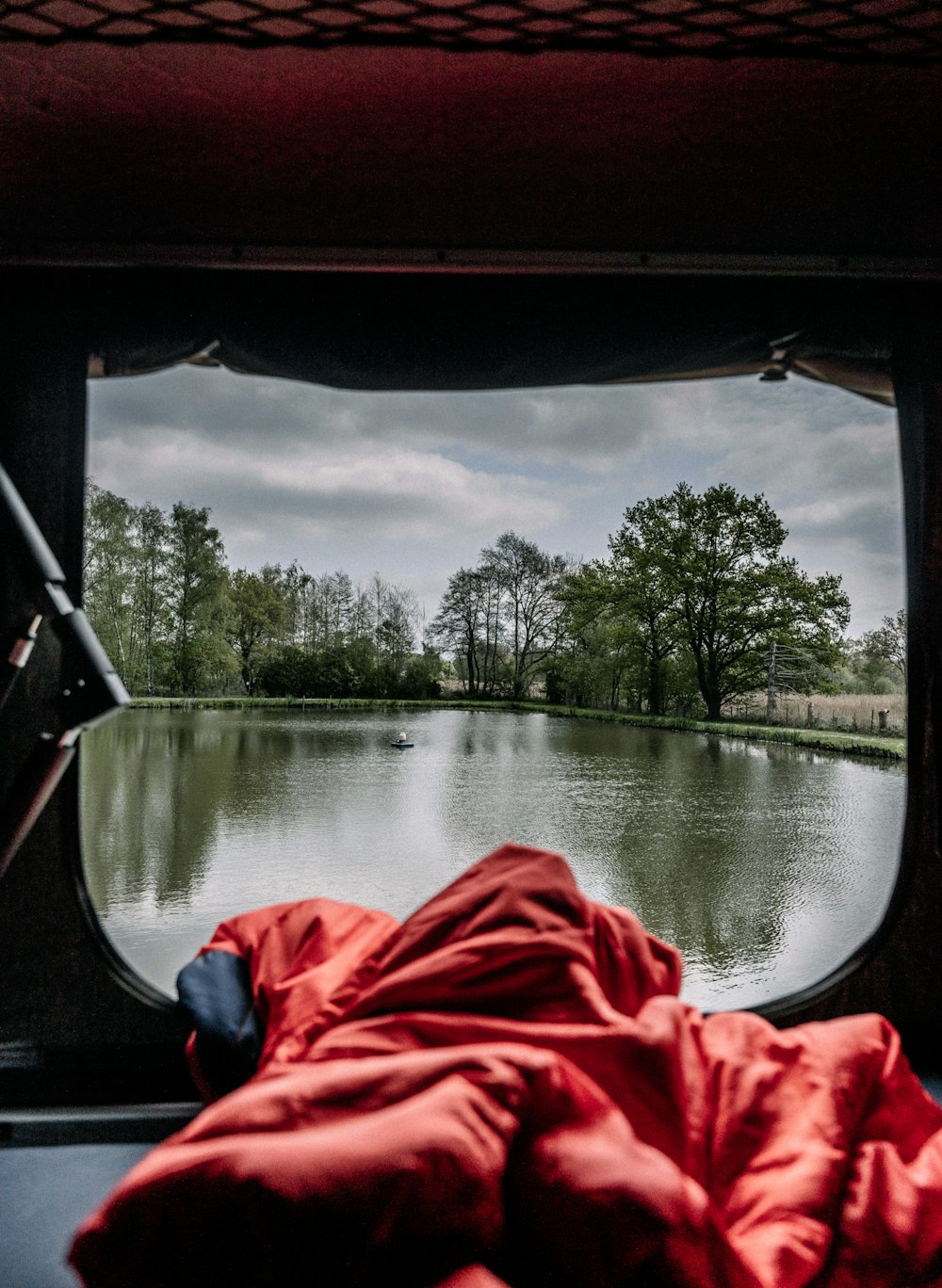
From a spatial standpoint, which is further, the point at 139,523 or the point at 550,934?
the point at 139,523

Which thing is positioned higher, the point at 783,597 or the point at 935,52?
the point at 935,52

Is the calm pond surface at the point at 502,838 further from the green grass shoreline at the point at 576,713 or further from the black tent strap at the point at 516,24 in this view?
the black tent strap at the point at 516,24

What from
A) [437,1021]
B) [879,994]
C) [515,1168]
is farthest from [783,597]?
[515,1168]

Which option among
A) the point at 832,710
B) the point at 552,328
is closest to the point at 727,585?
the point at 832,710

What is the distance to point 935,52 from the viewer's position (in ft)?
3.55

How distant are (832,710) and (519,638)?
0.77 meters

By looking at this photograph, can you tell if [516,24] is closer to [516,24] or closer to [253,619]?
[516,24]

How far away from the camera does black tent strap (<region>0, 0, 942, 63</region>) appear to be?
97 centimetres

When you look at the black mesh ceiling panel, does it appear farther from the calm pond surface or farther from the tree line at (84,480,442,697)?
the calm pond surface

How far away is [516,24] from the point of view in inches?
39.6

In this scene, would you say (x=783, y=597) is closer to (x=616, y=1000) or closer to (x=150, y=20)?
(x=616, y=1000)

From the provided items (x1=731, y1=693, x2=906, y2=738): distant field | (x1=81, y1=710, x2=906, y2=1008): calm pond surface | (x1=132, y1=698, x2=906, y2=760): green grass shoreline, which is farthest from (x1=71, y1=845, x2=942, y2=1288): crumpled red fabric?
(x1=731, y1=693, x2=906, y2=738): distant field

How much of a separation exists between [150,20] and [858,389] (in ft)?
4.85

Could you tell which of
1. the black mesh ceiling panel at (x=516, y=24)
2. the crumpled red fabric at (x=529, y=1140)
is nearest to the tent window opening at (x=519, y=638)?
the crumpled red fabric at (x=529, y=1140)
